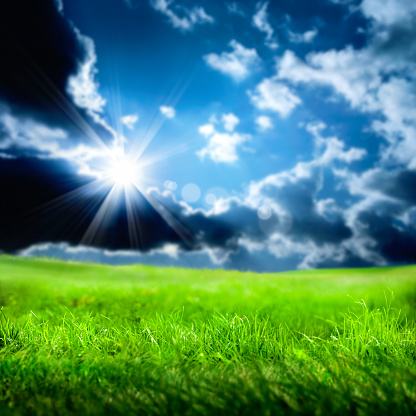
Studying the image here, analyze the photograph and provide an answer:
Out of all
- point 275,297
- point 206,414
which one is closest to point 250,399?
point 206,414

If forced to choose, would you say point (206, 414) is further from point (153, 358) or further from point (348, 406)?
point (153, 358)

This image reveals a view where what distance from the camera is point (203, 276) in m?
21.0

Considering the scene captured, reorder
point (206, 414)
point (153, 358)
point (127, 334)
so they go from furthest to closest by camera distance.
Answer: point (127, 334)
point (153, 358)
point (206, 414)

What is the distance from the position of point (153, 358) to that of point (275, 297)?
9.63 meters

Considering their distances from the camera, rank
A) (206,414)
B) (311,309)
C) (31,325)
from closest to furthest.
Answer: (206,414)
(31,325)
(311,309)

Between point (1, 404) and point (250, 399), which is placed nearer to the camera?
point (250, 399)

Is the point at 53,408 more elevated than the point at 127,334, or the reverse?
the point at 127,334

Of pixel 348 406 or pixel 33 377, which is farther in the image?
pixel 33 377

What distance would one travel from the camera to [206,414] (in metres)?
2.34

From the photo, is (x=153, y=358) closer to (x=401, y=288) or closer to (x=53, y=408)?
(x=53, y=408)

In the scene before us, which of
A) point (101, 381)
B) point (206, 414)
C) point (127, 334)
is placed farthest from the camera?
point (127, 334)

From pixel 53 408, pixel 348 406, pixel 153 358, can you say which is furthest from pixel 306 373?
pixel 53 408

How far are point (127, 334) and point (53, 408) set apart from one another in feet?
5.31

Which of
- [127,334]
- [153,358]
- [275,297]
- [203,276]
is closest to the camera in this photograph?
[153,358]
